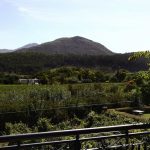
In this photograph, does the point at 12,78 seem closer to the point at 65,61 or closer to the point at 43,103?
the point at 43,103

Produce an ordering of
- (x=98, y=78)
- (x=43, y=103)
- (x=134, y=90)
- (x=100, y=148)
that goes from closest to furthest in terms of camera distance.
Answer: (x=100, y=148)
(x=134, y=90)
(x=43, y=103)
(x=98, y=78)

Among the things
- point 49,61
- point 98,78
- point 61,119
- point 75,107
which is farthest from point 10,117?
point 49,61

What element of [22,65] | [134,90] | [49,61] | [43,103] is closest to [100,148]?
[134,90]

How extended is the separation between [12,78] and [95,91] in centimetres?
2791

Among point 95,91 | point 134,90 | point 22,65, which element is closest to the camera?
point 134,90

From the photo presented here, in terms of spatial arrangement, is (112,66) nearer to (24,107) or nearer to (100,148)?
(24,107)

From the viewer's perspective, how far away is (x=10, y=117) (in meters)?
25.1

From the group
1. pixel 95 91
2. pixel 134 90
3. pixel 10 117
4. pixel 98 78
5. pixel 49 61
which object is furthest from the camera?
pixel 49 61

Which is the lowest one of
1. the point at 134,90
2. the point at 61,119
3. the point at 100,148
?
the point at 61,119

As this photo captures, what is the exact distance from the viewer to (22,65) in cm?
9025

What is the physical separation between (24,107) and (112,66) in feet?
246

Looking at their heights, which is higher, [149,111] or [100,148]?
[100,148]

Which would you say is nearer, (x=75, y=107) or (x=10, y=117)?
(x=10, y=117)

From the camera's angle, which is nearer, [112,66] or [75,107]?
[75,107]
